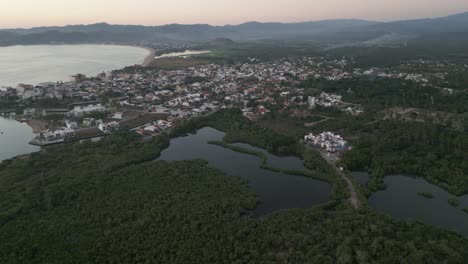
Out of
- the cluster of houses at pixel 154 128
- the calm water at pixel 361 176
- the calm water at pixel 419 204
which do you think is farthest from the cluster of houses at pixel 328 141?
the cluster of houses at pixel 154 128

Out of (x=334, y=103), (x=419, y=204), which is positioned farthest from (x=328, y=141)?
(x=334, y=103)

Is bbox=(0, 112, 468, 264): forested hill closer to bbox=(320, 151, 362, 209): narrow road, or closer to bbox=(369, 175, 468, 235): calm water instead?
bbox=(320, 151, 362, 209): narrow road

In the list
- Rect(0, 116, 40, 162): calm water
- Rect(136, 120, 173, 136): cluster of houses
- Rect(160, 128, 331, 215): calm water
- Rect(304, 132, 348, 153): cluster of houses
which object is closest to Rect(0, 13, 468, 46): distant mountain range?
Rect(0, 116, 40, 162): calm water

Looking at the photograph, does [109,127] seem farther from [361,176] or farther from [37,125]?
[361,176]

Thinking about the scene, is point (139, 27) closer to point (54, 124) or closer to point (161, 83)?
point (161, 83)

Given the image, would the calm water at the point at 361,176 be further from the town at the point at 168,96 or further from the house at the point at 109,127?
the house at the point at 109,127
